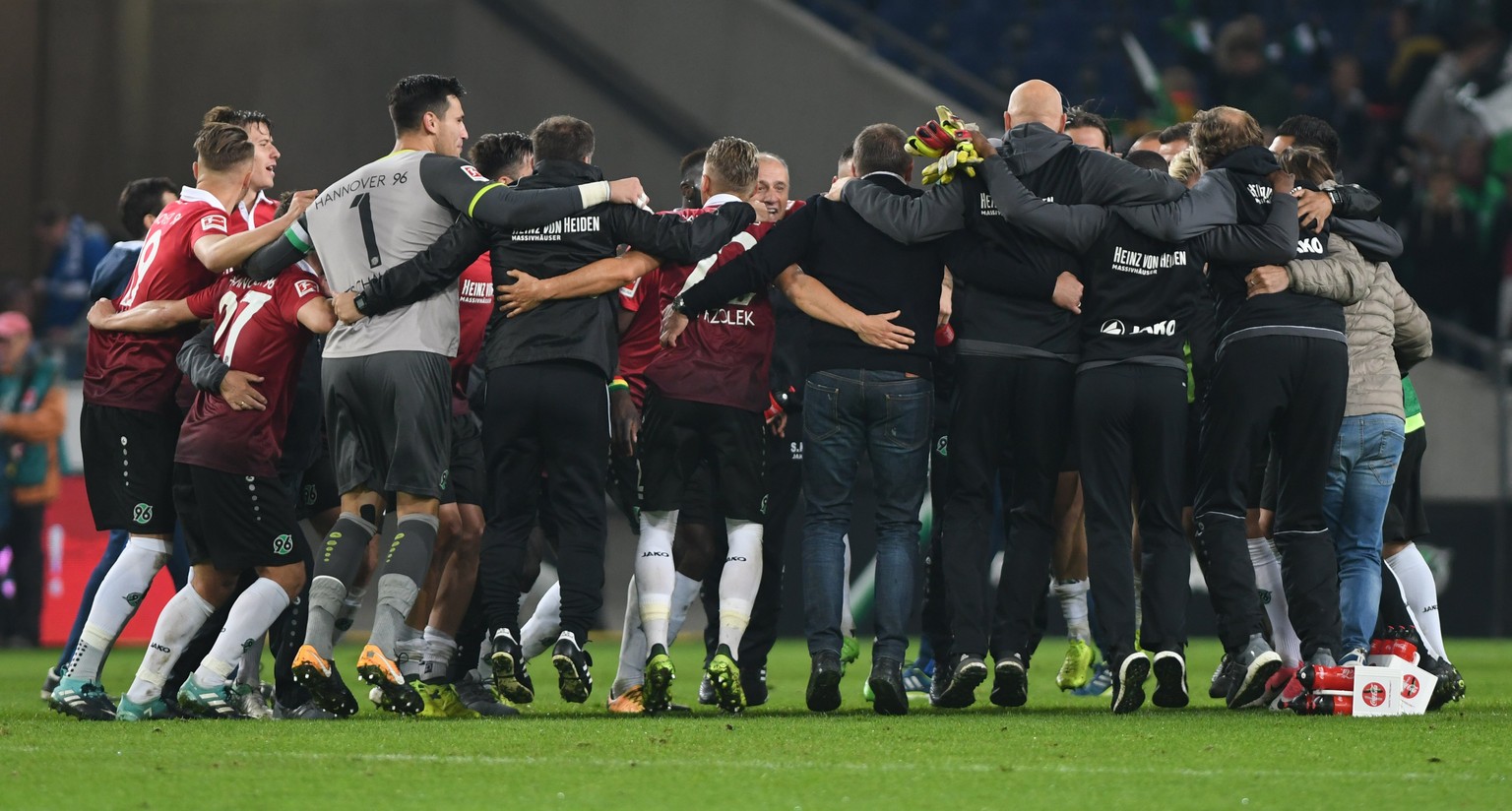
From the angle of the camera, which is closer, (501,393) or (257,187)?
(501,393)

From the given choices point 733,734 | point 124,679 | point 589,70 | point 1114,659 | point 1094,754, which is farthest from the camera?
point 589,70

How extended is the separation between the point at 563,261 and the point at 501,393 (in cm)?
53

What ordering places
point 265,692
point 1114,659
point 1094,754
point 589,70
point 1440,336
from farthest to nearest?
point 589,70, point 1440,336, point 265,692, point 1114,659, point 1094,754

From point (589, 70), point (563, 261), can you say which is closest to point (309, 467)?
Result: point (563, 261)

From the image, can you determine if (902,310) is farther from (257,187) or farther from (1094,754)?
(257,187)

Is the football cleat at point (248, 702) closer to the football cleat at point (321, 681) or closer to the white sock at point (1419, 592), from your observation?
the football cleat at point (321, 681)

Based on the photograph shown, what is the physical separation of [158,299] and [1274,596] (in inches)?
178

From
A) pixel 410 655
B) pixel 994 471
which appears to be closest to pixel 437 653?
pixel 410 655

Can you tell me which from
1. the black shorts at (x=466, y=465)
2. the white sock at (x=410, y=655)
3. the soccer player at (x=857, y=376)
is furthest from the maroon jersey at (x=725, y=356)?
the white sock at (x=410, y=655)

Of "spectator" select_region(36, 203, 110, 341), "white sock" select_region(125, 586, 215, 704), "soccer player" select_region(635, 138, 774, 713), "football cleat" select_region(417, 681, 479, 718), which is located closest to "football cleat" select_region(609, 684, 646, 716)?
"soccer player" select_region(635, 138, 774, 713)

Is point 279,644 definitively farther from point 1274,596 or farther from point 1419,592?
point 1419,592

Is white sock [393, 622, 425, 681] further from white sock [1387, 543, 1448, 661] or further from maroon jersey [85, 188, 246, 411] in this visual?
white sock [1387, 543, 1448, 661]

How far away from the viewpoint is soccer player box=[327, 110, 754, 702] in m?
6.86

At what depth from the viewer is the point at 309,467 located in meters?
7.59
